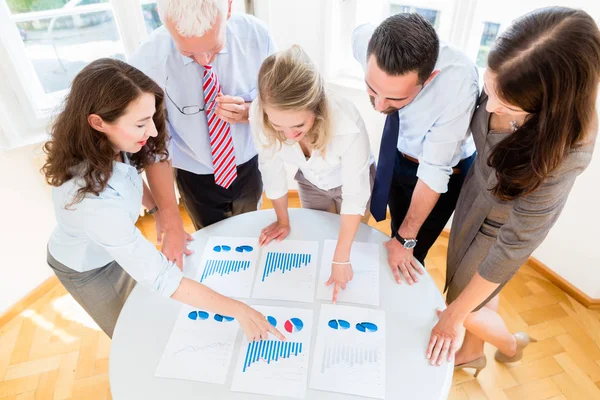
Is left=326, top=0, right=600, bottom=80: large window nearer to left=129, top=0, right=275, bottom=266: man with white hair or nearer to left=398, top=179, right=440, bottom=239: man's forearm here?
left=398, top=179, right=440, bottom=239: man's forearm

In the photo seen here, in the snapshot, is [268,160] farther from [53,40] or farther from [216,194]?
[53,40]

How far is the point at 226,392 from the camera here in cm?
95

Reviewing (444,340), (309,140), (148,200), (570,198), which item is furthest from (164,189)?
(570,198)

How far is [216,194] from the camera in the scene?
1688 millimetres

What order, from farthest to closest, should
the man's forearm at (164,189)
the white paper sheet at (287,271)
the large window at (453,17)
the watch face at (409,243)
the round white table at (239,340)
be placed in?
1. the large window at (453,17)
2. the man's forearm at (164,189)
3. the watch face at (409,243)
4. the white paper sheet at (287,271)
5. the round white table at (239,340)

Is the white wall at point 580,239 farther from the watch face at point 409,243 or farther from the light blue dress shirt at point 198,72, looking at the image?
the light blue dress shirt at point 198,72

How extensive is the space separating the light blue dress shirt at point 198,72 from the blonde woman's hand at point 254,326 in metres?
0.70

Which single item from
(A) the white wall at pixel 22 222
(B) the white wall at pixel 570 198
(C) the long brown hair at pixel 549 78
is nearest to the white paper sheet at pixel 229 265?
(C) the long brown hair at pixel 549 78

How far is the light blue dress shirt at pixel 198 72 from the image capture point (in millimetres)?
1326

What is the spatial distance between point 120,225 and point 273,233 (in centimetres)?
54

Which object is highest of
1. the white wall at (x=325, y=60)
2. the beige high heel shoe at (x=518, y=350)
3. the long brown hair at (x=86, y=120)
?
the long brown hair at (x=86, y=120)

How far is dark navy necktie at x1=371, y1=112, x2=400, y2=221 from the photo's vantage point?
138cm

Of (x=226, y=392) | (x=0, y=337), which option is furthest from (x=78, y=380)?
(x=226, y=392)

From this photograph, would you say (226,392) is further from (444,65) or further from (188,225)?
(188,225)
